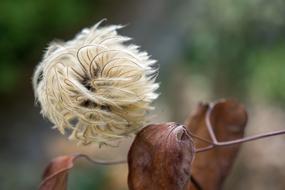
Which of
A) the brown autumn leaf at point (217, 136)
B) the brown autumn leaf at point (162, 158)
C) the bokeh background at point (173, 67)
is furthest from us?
the bokeh background at point (173, 67)

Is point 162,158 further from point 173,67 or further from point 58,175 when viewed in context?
point 173,67

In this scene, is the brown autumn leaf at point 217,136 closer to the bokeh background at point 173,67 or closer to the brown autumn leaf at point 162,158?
the brown autumn leaf at point 162,158

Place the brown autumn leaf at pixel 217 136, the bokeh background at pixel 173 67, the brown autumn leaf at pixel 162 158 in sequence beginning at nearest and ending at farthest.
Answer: the brown autumn leaf at pixel 162 158, the brown autumn leaf at pixel 217 136, the bokeh background at pixel 173 67

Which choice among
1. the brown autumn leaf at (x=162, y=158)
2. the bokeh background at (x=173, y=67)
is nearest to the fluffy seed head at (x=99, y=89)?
the brown autumn leaf at (x=162, y=158)

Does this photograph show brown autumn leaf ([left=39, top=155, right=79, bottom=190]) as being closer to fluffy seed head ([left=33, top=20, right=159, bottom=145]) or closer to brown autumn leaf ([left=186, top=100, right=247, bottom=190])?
fluffy seed head ([left=33, top=20, right=159, bottom=145])

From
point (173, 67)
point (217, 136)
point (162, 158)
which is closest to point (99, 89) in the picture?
point (162, 158)

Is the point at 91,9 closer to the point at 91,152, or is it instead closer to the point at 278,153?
the point at 91,152

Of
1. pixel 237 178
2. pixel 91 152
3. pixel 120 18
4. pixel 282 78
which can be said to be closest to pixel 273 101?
pixel 282 78
